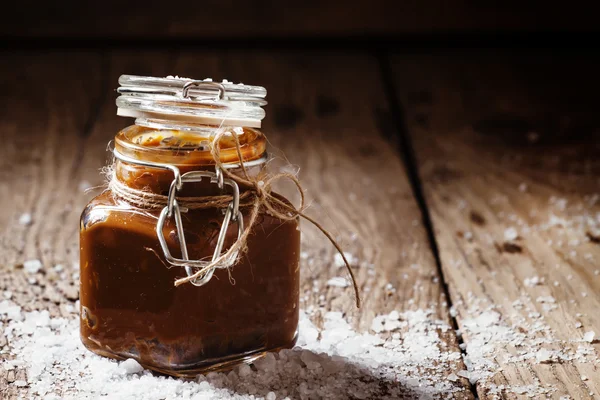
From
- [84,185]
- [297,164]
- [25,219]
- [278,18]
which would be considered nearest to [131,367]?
[25,219]

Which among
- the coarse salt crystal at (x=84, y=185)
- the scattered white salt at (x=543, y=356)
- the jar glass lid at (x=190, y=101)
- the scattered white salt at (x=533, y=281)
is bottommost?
the scattered white salt at (x=543, y=356)

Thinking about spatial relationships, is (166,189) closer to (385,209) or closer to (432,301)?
(432,301)

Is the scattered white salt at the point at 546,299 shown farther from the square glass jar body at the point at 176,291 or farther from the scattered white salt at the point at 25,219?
the scattered white salt at the point at 25,219

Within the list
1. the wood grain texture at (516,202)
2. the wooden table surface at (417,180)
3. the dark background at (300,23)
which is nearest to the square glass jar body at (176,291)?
the wooden table surface at (417,180)

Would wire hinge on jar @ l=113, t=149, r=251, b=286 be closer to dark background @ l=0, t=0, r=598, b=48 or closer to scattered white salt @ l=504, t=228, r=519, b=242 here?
scattered white salt @ l=504, t=228, r=519, b=242

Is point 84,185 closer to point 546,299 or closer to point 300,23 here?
point 546,299

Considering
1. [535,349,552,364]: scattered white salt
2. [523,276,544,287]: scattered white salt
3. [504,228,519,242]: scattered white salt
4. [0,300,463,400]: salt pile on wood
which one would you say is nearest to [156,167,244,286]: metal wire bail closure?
[0,300,463,400]: salt pile on wood

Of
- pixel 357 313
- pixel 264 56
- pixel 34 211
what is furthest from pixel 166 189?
pixel 264 56
